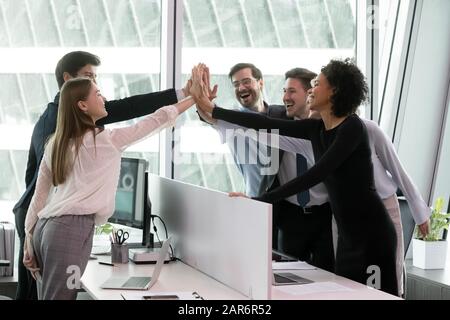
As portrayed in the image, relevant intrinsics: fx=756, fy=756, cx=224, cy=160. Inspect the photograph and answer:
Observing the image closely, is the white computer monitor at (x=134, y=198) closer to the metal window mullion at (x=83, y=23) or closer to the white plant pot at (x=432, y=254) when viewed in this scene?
the metal window mullion at (x=83, y=23)

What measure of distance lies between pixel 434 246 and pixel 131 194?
2.07 metres

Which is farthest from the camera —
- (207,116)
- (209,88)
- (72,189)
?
(209,88)

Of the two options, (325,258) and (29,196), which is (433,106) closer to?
(325,258)

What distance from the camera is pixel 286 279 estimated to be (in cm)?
314

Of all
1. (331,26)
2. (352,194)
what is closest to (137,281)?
(352,194)

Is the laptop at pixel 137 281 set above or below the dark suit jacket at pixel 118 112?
below

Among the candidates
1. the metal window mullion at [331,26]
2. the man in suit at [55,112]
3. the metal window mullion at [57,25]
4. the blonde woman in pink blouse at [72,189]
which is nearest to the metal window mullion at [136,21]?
the metal window mullion at [57,25]

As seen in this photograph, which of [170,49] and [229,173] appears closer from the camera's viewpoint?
[170,49]

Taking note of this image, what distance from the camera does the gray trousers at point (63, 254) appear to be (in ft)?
10.3

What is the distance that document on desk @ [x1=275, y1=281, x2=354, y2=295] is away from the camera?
2936 mm

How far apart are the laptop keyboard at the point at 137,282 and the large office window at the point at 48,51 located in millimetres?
1969

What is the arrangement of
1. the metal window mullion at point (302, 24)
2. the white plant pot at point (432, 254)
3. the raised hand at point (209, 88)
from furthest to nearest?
1. the metal window mullion at point (302, 24)
2. the white plant pot at point (432, 254)
3. the raised hand at point (209, 88)

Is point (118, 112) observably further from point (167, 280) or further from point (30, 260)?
point (167, 280)

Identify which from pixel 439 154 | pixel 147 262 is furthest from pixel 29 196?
pixel 439 154
